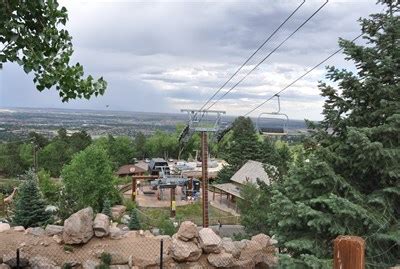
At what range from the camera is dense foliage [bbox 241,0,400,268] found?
4.90 meters

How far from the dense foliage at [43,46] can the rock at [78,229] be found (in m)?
4.67

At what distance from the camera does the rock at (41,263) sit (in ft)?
25.7

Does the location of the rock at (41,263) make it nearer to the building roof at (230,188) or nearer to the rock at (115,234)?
the rock at (115,234)

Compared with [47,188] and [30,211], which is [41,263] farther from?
[47,188]

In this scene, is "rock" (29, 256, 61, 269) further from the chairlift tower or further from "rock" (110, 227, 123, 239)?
the chairlift tower

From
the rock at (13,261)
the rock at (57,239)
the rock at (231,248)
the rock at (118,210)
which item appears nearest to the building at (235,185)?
the rock at (118,210)

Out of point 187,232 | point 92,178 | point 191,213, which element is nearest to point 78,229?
point 187,232

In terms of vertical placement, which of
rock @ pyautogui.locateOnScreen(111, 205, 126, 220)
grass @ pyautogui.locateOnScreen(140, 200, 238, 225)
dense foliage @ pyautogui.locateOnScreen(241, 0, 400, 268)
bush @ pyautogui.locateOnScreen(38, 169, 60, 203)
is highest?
dense foliage @ pyautogui.locateOnScreen(241, 0, 400, 268)

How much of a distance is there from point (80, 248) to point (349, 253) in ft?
26.8

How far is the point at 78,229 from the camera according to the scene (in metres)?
8.83

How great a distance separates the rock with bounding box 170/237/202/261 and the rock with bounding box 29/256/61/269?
2299mm

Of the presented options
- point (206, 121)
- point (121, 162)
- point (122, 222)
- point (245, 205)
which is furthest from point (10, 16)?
point (121, 162)

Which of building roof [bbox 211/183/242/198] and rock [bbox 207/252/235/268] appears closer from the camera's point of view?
rock [bbox 207/252/235/268]

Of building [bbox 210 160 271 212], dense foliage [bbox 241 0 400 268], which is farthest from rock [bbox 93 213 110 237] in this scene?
building [bbox 210 160 271 212]
